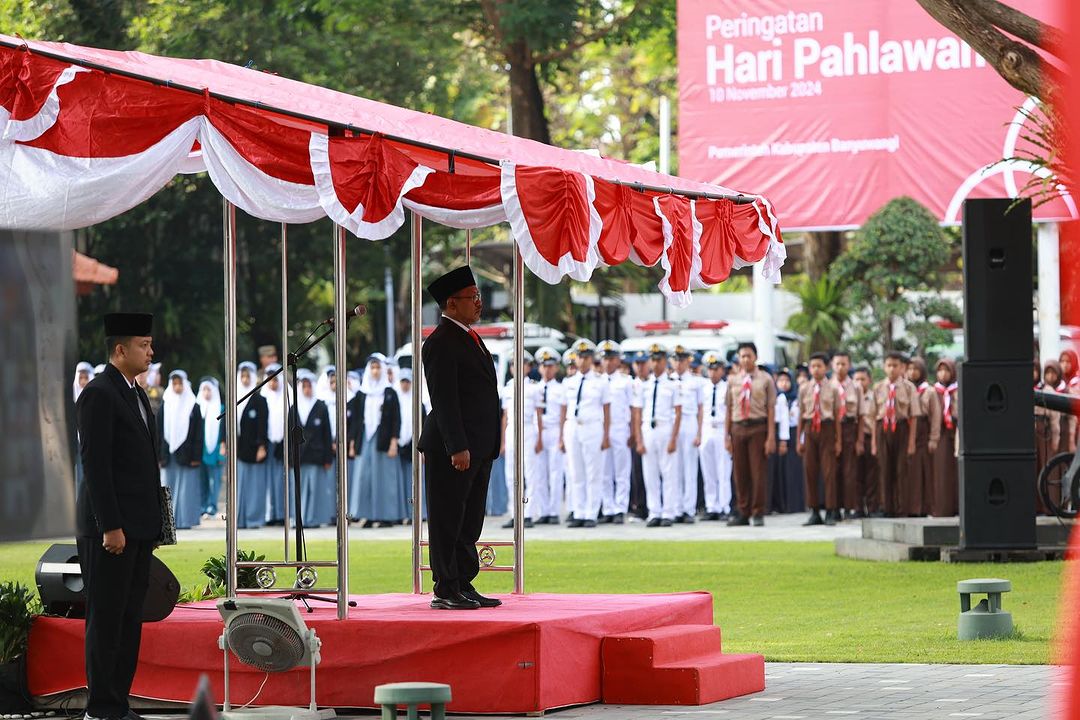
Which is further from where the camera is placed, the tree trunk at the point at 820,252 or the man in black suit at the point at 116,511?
the tree trunk at the point at 820,252

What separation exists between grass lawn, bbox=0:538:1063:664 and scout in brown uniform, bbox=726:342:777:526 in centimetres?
266

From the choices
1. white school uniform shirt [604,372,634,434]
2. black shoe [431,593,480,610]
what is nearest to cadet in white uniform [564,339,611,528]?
white school uniform shirt [604,372,634,434]

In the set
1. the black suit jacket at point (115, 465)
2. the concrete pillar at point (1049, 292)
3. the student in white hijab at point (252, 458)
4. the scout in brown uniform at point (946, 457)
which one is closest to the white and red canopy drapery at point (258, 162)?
the black suit jacket at point (115, 465)

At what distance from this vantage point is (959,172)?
24.5 metres

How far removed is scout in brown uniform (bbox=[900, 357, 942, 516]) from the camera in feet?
71.3

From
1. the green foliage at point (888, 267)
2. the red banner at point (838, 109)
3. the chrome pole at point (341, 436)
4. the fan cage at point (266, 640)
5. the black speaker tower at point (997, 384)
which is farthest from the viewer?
the red banner at point (838, 109)

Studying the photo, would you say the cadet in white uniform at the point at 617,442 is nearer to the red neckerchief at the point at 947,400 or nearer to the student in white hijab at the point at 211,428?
the red neckerchief at the point at 947,400

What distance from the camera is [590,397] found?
23.1 m

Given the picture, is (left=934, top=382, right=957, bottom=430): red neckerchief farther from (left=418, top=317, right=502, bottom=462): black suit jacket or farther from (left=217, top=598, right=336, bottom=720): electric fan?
(left=217, top=598, right=336, bottom=720): electric fan

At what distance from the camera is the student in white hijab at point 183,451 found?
23.9 metres

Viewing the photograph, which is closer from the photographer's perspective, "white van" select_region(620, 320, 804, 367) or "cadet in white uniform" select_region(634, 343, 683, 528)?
"cadet in white uniform" select_region(634, 343, 683, 528)

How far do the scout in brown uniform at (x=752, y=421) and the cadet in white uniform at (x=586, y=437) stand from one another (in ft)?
6.20

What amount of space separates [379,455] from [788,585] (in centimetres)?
993

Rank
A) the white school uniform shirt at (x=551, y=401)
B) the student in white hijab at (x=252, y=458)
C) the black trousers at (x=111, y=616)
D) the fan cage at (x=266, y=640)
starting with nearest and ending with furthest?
the black trousers at (x=111, y=616)
the fan cage at (x=266, y=640)
the white school uniform shirt at (x=551, y=401)
the student in white hijab at (x=252, y=458)
